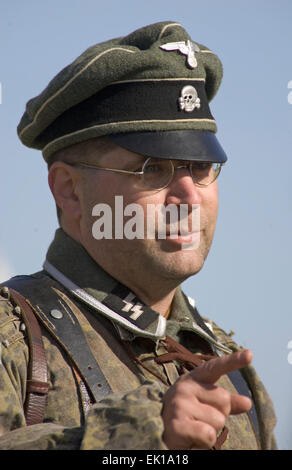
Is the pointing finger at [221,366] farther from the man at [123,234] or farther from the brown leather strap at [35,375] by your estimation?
the brown leather strap at [35,375]

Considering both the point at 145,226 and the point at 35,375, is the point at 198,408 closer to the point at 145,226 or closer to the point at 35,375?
the point at 35,375

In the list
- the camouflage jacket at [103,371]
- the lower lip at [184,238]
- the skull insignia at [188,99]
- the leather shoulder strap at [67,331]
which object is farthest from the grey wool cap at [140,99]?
the leather shoulder strap at [67,331]

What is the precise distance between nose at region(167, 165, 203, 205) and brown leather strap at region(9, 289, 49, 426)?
3.60ft

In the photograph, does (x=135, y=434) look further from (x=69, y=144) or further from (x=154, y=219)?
(x=69, y=144)

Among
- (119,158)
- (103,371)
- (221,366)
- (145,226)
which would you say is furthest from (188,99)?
(221,366)

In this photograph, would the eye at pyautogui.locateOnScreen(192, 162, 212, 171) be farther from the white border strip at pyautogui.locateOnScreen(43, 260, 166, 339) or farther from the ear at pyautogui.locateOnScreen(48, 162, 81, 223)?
the white border strip at pyautogui.locateOnScreen(43, 260, 166, 339)

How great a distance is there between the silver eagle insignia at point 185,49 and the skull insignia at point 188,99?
0.55 ft

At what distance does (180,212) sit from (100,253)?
564mm

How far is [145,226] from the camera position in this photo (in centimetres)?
545

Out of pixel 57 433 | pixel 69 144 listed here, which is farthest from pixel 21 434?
pixel 69 144

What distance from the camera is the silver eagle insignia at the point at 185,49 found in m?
5.71

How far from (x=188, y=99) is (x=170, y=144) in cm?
36

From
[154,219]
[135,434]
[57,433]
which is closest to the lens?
[135,434]
